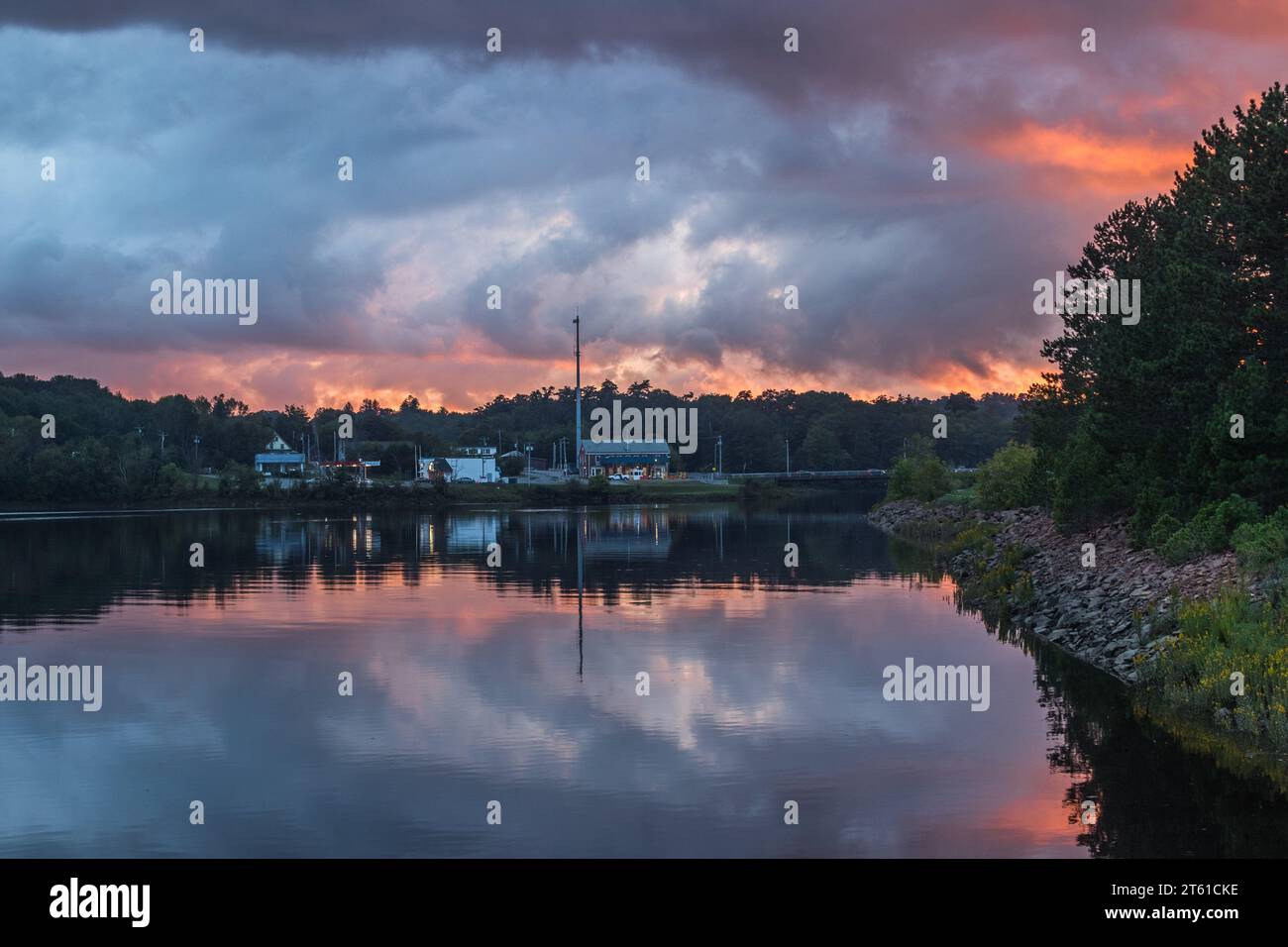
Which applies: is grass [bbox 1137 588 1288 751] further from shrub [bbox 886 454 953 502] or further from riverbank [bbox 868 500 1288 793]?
shrub [bbox 886 454 953 502]

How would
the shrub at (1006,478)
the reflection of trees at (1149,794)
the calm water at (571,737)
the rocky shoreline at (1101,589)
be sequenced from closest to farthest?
the reflection of trees at (1149,794)
the calm water at (571,737)
the rocky shoreline at (1101,589)
the shrub at (1006,478)

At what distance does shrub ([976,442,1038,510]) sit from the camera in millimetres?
88750

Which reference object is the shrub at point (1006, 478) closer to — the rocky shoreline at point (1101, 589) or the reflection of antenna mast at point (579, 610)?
the rocky shoreline at point (1101, 589)

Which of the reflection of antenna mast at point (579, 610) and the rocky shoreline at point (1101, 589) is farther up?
the rocky shoreline at point (1101, 589)

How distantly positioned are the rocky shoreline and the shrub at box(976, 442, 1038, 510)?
68.9ft

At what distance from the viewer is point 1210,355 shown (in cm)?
4075

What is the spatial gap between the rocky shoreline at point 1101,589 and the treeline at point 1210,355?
209 centimetres

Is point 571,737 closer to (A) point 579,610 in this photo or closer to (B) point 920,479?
(A) point 579,610

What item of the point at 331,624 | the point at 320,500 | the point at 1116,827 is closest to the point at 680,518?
the point at 320,500

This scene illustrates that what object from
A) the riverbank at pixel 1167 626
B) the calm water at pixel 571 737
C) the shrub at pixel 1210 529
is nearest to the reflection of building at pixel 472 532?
the calm water at pixel 571 737

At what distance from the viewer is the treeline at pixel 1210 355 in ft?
125

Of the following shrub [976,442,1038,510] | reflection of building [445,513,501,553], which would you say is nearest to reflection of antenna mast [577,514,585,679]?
reflection of building [445,513,501,553]
